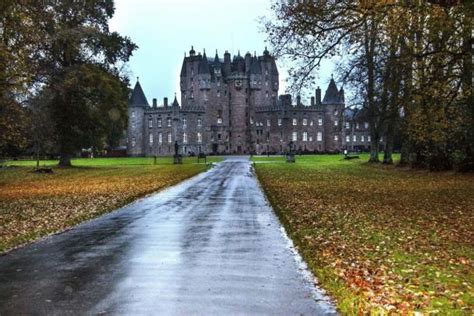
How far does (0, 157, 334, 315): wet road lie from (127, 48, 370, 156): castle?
13224 centimetres

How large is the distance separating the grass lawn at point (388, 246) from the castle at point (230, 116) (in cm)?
12526

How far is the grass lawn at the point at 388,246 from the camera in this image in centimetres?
726

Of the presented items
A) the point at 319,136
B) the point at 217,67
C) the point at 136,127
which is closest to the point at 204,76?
the point at 217,67

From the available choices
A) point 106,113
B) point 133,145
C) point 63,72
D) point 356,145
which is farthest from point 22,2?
point 356,145

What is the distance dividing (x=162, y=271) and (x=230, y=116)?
142334 millimetres

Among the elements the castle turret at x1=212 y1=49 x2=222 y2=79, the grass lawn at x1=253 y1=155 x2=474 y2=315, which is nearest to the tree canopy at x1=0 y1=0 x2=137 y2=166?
the grass lawn at x1=253 y1=155 x2=474 y2=315

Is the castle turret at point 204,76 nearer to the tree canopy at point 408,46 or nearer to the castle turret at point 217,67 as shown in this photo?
the castle turret at point 217,67

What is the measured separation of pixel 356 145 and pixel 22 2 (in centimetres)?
14774

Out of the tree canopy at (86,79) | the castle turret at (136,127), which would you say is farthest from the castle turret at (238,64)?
the tree canopy at (86,79)

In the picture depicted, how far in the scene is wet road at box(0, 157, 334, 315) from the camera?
701cm

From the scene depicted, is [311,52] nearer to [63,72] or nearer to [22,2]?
[22,2]

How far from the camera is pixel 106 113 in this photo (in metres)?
55.7

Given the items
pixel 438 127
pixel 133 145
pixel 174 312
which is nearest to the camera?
pixel 174 312

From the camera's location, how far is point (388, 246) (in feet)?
37.0
